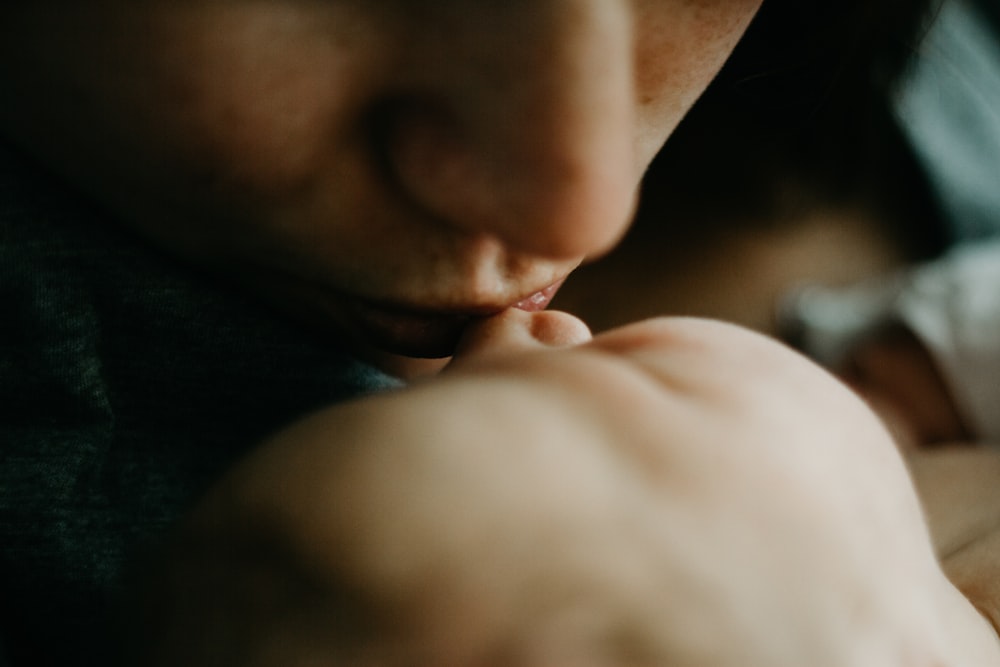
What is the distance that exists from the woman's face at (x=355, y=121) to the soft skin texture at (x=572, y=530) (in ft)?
0.25

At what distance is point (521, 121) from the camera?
412mm

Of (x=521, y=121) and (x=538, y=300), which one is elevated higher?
(x=521, y=121)

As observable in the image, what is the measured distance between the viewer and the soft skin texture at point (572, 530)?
36 centimetres

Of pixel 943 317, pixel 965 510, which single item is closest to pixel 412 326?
pixel 965 510

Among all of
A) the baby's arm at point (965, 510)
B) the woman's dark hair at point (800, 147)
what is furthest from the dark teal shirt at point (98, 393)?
the woman's dark hair at point (800, 147)

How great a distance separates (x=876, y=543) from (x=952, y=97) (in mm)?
930

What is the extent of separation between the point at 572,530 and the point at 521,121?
7.3 inches

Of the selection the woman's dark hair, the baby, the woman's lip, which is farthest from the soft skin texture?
the woman's dark hair

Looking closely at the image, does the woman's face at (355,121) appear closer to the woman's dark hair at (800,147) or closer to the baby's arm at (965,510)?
the baby's arm at (965,510)

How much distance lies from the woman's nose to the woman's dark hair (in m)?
0.55

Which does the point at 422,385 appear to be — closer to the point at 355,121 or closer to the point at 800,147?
the point at 355,121

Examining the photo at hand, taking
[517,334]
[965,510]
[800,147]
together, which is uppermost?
[517,334]

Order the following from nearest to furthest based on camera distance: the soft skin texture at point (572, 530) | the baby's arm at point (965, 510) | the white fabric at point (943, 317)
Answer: the soft skin texture at point (572, 530) → the baby's arm at point (965, 510) → the white fabric at point (943, 317)

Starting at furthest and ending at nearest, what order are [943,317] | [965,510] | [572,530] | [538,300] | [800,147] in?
1. [800,147]
2. [943,317]
3. [965,510]
4. [538,300]
5. [572,530]
